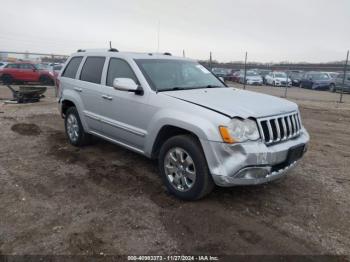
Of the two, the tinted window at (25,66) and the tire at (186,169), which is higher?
the tinted window at (25,66)

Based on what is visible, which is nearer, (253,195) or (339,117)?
(253,195)

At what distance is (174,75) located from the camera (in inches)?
192

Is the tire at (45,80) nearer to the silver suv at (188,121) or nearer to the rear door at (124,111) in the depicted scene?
the silver suv at (188,121)

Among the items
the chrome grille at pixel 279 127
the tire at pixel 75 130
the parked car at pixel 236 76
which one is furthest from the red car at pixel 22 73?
the chrome grille at pixel 279 127

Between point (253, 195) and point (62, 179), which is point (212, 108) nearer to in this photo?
point (253, 195)

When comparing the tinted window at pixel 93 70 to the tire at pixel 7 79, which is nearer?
the tinted window at pixel 93 70

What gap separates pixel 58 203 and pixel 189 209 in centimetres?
157

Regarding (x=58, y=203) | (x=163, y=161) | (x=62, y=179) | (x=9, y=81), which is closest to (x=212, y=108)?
(x=163, y=161)

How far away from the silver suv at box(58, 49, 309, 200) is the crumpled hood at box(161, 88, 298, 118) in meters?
0.01

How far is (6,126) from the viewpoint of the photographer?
26.7 ft

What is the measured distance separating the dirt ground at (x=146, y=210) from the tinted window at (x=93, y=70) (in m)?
1.34

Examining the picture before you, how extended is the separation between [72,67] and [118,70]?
167cm

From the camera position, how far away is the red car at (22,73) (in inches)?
808

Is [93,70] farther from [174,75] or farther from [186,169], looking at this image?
[186,169]
